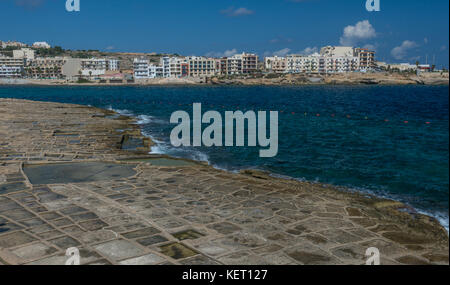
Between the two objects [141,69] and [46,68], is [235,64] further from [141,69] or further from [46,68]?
[46,68]

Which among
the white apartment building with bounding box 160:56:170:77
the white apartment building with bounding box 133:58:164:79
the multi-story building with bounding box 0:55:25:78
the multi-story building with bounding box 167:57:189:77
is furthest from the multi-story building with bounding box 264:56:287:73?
the multi-story building with bounding box 0:55:25:78

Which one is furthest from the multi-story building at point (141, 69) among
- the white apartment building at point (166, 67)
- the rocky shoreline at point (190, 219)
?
the rocky shoreline at point (190, 219)

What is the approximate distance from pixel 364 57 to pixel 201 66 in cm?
7385

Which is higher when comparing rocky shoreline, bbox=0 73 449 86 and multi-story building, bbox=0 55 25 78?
multi-story building, bbox=0 55 25 78

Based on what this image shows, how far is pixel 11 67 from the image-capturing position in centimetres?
17288

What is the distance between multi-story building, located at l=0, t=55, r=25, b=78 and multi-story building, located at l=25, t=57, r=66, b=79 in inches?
122

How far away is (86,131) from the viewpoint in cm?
2572

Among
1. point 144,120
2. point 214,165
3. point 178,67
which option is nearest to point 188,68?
point 178,67

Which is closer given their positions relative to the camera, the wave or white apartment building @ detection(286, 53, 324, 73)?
the wave

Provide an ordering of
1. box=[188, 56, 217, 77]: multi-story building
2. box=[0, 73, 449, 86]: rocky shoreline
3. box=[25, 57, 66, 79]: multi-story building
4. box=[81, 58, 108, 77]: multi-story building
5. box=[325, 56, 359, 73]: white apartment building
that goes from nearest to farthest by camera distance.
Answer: box=[0, 73, 449, 86]: rocky shoreline
box=[188, 56, 217, 77]: multi-story building
box=[325, 56, 359, 73]: white apartment building
box=[25, 57, 66, 79]: multi-story building
box=[81, 58, 108, 77]: multi-story building

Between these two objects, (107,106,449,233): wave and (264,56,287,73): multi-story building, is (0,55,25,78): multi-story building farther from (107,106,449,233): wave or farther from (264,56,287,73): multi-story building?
(107,106,449,233): wave

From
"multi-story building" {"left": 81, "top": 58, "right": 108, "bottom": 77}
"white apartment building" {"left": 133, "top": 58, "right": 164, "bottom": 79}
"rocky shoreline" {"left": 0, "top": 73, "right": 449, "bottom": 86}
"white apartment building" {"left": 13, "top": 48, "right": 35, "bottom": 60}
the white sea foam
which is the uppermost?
"white apartment building" {"left": 13, "top": 48, "right": 35, "bottom": 60}

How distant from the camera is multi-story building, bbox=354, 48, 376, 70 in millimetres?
182125
